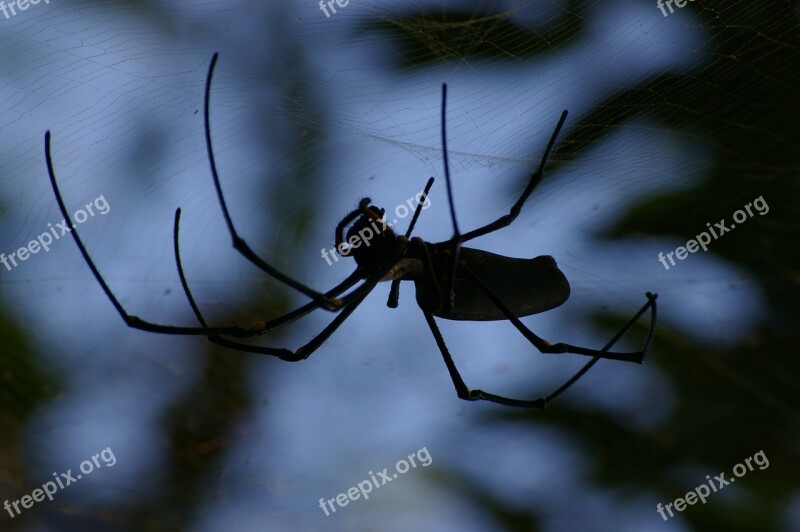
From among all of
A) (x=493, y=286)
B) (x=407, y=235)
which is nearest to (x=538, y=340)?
(x=493, y=286)

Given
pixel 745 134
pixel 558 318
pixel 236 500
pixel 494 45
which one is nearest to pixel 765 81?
pixel 745 134

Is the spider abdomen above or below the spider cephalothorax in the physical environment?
below

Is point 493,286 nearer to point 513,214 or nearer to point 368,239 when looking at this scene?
point 513,214

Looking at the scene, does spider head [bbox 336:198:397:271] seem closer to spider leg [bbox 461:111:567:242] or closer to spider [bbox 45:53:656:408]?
spider [bbox 45:53:656:408]

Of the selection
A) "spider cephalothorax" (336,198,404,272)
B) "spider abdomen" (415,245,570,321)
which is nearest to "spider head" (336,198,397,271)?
"spider cephalothorax" (336,198,404,272)

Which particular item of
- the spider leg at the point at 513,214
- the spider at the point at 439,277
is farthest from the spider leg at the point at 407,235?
the spider leg at the point at 513,214

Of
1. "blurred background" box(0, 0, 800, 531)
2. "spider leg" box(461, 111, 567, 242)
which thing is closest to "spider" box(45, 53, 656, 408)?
"spider leg" box(461, 111, 567, 242)
